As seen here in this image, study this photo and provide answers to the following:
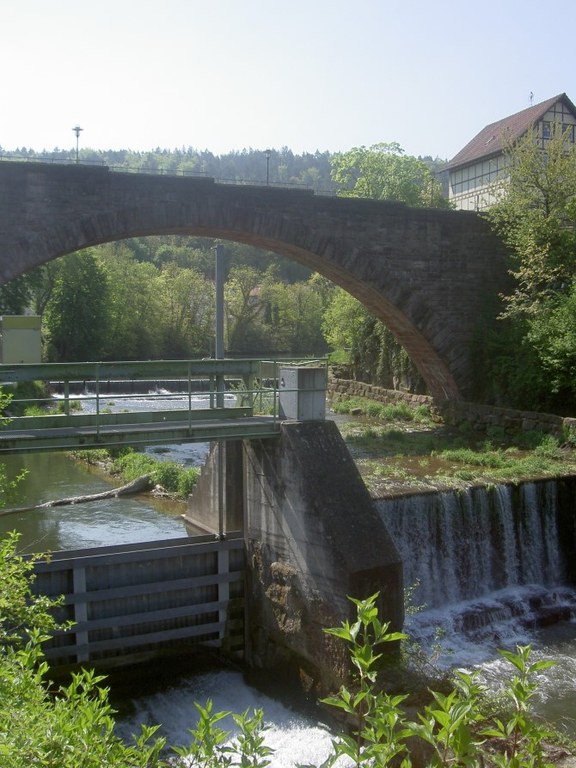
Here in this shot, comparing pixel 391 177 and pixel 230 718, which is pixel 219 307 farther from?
pixel 391 177

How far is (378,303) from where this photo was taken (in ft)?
72.9

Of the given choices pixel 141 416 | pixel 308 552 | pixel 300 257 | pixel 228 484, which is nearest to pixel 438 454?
pixel 300 257

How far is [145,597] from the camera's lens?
10.8 meters

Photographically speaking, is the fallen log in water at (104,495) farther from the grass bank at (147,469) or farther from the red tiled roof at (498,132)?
the red tiled roof at (498,132)

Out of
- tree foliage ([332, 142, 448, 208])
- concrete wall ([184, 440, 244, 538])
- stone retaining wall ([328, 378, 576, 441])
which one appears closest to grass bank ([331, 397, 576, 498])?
stone retaining wall ([328, 378, 576, 441])

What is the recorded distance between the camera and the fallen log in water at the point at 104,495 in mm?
15212

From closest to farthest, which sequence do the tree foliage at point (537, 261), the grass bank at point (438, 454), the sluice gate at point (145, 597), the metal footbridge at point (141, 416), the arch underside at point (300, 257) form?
1. the metal footbridge at point (141, 416)
2. the sluice gate at point (145, 597)
3. the grass bank at point (438, 454)
4. the arch underside at point (300, 257)
5. the tree foliage at point (537, 261)

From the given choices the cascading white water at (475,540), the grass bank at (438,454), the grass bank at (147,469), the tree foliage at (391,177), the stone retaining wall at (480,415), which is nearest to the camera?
the cascading white water at (475,540)

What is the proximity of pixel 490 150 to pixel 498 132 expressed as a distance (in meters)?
1.38

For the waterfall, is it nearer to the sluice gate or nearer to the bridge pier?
the bridge pier

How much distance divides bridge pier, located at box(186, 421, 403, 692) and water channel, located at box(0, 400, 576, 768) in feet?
2.22

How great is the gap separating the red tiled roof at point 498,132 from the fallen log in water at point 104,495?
25331 mm

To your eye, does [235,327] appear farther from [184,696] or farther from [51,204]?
[184,696]

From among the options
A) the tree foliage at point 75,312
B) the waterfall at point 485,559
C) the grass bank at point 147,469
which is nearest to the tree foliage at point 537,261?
the waterfall at point 485,559
